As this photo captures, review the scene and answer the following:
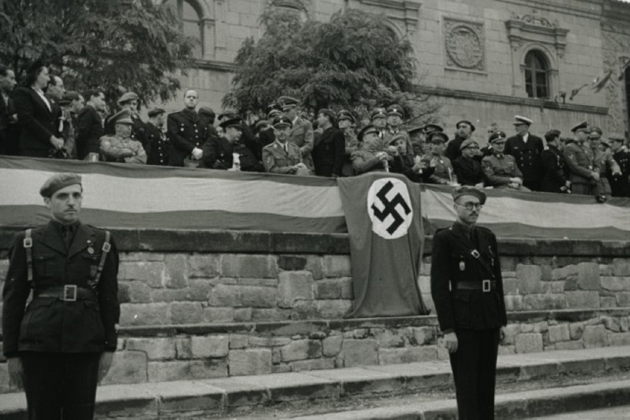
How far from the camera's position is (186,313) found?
1023 centimetres

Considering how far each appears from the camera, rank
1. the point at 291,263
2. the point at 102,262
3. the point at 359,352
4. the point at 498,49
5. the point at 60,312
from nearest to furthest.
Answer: the point at 60,312, the point at 102,262, the point at 359,352, the point at 291,263, the point at 498,49

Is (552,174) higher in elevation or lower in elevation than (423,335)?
higher

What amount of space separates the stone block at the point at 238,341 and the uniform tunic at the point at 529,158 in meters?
7.18

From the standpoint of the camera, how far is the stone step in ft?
26.7

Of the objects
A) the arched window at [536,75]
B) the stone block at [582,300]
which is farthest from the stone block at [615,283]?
the arched window at [536,75]

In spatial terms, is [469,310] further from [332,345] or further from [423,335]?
[423,335]

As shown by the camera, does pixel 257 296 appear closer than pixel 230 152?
Yes

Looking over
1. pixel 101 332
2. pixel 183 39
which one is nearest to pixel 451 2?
pixel 183 39

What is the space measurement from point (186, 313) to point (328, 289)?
6.73 feet

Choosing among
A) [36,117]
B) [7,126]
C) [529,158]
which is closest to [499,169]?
[529,158]

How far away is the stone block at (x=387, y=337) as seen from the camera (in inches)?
433

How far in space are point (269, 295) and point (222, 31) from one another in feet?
49.1

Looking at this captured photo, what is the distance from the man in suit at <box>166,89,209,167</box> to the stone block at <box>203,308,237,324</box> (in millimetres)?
2613

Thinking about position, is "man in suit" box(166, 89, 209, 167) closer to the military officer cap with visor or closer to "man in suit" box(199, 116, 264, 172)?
"man in suit" box(199, 116, 264, 172)
